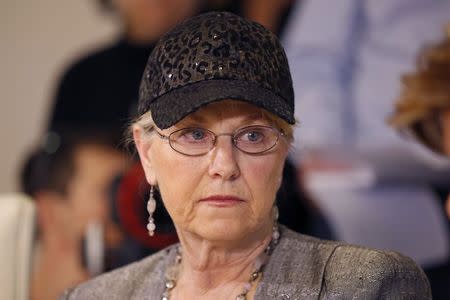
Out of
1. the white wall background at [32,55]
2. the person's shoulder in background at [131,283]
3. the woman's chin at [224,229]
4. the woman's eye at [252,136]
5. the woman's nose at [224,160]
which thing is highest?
the woman's eye at [252,136]

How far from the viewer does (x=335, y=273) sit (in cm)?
163

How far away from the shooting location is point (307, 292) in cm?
162

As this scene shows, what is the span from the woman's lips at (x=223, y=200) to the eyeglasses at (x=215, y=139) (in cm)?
8

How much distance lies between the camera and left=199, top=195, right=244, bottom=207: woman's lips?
5.26 ft

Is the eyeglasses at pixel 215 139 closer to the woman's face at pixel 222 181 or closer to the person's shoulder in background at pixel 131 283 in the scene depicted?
the woman's face at pixel 222 181

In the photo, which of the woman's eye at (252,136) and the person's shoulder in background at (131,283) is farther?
the person's shoulder in background at (131,283)

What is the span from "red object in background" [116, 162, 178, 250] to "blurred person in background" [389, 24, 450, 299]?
0.90 meters

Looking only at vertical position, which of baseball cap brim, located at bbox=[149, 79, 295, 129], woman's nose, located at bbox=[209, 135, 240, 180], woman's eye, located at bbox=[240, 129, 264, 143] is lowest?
woman's nose, located at bbox=[209, 135, 240, 180]

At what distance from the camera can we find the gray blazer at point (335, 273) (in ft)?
5.25

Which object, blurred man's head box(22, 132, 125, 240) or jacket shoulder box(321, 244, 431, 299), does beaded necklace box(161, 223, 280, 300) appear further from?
blurred man's head box(22, 132, 125, 240)

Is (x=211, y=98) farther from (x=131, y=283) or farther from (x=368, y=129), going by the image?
(x=368, y=129)

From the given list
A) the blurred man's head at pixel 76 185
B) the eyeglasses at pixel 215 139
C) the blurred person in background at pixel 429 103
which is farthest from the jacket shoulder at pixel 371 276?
the blurred man's head at pixel 76 185

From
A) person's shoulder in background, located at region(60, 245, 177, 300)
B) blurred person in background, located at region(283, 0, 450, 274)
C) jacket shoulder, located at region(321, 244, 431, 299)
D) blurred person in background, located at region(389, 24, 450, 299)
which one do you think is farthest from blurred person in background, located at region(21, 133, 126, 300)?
jacket shoulder, located at region(321, 244, 431, 299)

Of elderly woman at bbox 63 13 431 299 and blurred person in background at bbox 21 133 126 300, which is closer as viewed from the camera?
elderly woman at bbox 63 13 431 299
